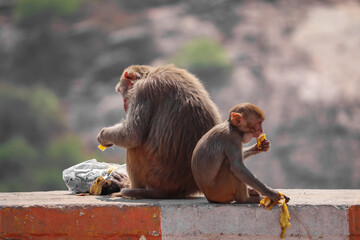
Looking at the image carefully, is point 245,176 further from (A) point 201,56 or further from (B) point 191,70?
(A) point 201,56

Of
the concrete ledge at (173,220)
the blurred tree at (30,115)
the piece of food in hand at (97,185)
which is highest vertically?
the blurred tree at (30,115)

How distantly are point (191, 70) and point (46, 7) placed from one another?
9.85 m

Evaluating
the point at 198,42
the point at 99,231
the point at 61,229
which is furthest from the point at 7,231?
the point at 198,42

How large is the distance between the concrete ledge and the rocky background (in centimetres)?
1805

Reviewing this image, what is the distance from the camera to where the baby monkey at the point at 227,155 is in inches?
145

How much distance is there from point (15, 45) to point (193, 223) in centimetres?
2661

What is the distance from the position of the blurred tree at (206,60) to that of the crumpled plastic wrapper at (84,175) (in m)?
20.6

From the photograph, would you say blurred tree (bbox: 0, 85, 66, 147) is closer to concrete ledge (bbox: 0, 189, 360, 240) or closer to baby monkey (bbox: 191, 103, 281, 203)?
concrete ledge (bbox: 0, 189, 360, 240)

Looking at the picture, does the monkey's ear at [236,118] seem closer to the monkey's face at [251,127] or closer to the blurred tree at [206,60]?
the monkey's face at [251,127]

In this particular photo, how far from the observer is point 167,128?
427 centimetres

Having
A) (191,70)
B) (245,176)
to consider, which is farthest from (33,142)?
(245,176)

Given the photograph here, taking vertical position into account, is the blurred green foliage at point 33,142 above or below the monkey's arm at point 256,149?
above

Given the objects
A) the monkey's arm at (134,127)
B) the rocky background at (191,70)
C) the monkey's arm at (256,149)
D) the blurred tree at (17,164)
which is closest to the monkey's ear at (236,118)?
the monkey's arm at (256,149)

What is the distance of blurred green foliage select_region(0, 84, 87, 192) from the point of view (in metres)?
23.9
